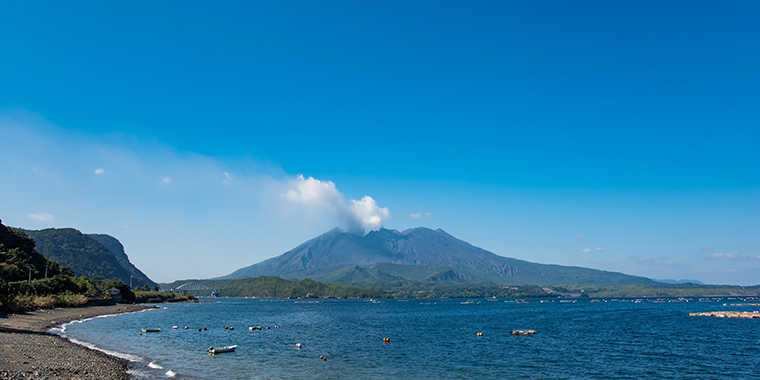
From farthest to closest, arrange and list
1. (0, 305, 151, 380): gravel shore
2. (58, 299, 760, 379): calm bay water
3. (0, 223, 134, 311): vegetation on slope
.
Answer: (0, 223, 134, 311): vegetation on slope
(58, 299, 760, 379): calm bay water
(0, 305, 151, 380): gravel shore

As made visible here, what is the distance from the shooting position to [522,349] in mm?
56625

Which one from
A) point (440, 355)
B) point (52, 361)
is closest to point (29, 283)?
point (52, 361)

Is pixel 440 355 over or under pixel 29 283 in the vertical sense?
under

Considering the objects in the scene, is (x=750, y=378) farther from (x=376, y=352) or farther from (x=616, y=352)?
(x=376, y=352)

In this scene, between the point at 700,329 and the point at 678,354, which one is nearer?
the point at 678,354

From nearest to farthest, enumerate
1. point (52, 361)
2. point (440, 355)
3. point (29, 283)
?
point (52, 361) < point (440, 355) < point (29, 283)

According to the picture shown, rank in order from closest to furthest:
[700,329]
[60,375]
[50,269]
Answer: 1. [60,375]
2. [700,329]
3. [50,269]

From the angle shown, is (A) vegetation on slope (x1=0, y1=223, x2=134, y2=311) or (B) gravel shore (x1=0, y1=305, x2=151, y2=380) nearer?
(B) gravel shore (x1=0, y1=305, x2=151, y2=380)

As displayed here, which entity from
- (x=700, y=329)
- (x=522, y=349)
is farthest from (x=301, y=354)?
(x=700, y=329)

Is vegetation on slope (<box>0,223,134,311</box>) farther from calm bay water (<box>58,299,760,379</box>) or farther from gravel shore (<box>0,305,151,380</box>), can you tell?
gravel shore (<box>0,305,151,380</box>)

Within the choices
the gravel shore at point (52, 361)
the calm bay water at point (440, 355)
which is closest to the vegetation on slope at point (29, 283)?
the calm bay water at point (440, 355)

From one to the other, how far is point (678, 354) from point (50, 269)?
174 m

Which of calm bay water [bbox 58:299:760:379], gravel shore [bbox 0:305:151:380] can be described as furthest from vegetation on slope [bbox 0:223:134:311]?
gravel shore [bbox 0:305:151:380]

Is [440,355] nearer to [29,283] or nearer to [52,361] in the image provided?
[52,361]
